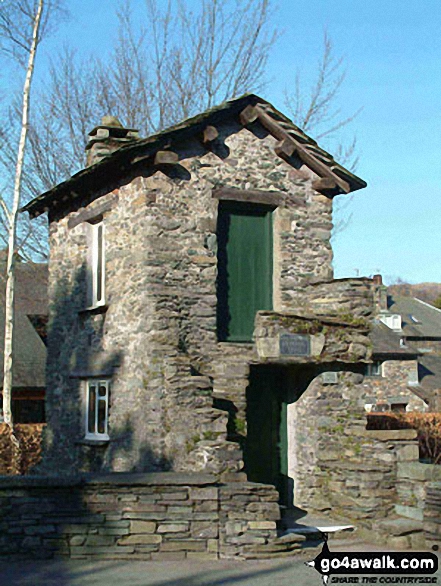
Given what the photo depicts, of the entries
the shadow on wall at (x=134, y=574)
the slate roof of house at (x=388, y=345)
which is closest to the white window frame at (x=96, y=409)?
the shadow on wall at (x=134, y=574)

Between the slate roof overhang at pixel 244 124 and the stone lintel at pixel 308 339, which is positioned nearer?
the stone lintel at pixel 308 339

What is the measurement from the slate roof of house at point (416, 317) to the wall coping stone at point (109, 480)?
33778 mm

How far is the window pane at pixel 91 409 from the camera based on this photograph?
1453 centimetres

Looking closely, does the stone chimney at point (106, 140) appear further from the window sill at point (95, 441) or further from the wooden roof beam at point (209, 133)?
the window sill at point (95, 441)

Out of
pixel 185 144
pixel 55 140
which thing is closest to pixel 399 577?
pixel 185 144

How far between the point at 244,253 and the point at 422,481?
456 centimetres

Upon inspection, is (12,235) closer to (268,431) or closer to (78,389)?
(78,389)

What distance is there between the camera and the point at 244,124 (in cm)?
1374

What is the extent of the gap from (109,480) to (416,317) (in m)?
38.9

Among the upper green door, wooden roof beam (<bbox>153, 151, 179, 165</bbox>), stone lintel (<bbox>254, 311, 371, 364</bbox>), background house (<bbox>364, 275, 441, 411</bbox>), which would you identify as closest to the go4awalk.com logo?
stone lintel (<bbox>254, 311, 371, 364</bbox>)

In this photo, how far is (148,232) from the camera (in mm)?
12672

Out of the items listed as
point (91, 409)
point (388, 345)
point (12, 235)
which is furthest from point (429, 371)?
point (91, 409)

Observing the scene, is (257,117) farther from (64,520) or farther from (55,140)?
(55,140)

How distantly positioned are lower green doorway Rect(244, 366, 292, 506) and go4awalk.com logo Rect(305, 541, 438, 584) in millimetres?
2914
